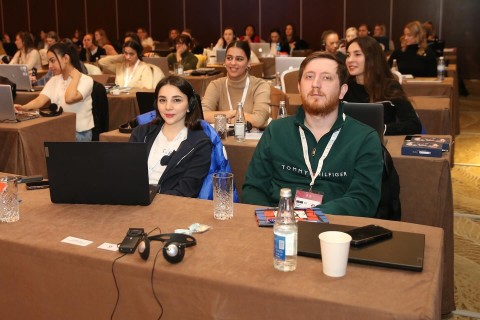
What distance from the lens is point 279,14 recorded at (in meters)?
14.5

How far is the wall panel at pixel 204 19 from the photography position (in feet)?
49.1

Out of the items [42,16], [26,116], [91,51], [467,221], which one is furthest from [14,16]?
[467,221]

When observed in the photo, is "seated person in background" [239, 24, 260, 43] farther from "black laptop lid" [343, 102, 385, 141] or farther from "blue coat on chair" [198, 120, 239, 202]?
"blue coat on chair" [198, 120, 239, 202]

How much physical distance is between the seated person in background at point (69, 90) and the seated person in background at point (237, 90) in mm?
1130

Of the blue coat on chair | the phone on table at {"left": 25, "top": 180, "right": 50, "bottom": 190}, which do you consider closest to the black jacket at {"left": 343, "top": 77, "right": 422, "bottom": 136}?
the blue coat on chair

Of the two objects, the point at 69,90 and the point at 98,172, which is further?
the point at 69,90

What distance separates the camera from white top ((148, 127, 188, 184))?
294 cm

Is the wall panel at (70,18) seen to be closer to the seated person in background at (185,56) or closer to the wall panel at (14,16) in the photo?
the wall panel at (14,16)

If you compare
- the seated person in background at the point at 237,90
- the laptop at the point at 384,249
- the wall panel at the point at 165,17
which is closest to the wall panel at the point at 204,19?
the wall panel at the point at 165,17

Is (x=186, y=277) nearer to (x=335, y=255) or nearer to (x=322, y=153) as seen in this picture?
(x=335, y=255)

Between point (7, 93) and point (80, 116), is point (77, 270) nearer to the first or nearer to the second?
point (7, 93)

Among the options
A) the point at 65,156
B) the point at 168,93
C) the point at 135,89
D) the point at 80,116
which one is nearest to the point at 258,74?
the point at 135,89

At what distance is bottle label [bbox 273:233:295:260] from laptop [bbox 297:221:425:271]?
13cm

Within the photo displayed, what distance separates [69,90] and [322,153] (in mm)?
3054
